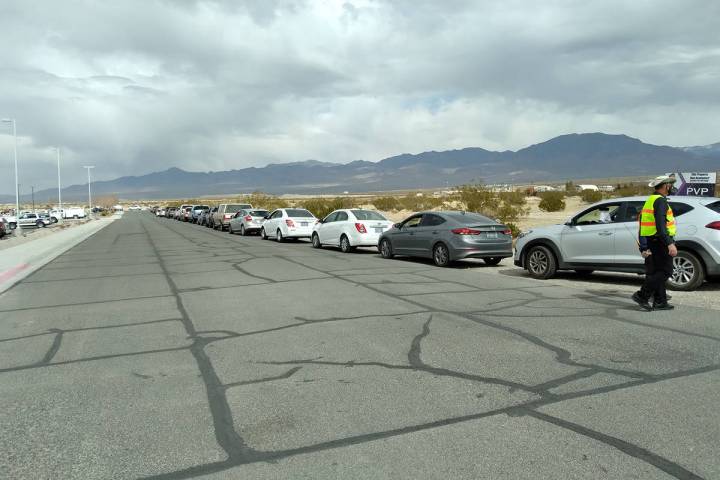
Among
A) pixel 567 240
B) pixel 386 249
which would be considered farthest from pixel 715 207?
pixel 386 249

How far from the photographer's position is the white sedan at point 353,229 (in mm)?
20625

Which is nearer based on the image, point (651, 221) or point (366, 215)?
point (651, 221)

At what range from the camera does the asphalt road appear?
4.00m

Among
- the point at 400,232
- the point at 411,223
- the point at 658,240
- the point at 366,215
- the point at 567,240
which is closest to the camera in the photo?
the point at 658,240

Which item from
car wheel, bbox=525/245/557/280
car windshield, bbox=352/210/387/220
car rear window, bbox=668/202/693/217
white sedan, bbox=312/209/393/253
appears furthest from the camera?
car windshield, bbox=352/210/387/220

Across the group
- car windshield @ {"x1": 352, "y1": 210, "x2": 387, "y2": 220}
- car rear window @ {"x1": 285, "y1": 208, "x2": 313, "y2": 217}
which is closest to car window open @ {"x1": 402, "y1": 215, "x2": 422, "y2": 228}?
car windshield @ {"x1": 352, "y1": 210, "x2": 387, "y2": 220}

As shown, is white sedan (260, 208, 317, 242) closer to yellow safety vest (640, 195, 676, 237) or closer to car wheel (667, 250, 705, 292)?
car wheel (667, 250, 705, 292)

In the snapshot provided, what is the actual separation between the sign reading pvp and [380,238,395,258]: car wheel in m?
7.72

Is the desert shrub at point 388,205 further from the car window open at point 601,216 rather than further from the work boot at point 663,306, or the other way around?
the work boot at point 663,306

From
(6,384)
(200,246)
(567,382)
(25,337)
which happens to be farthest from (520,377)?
(200,246)

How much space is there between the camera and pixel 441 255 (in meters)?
16.0

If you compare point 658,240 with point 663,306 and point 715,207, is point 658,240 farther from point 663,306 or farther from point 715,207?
point 715,207

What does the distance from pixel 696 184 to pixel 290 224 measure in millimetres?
16559

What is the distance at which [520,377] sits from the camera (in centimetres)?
568
